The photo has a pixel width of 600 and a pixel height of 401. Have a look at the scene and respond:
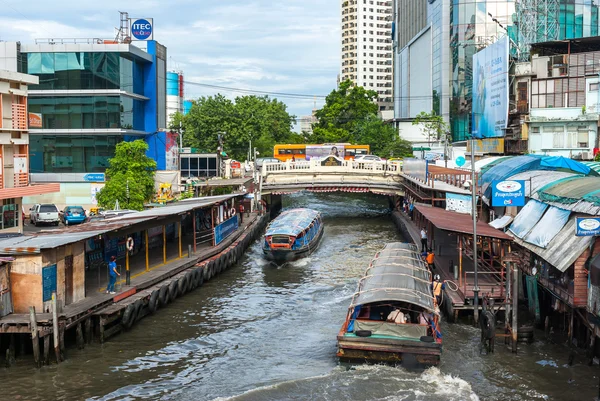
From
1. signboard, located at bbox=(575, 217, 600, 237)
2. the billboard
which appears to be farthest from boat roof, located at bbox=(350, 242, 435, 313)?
the billboard

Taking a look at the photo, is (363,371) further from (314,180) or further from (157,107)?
(157,107)

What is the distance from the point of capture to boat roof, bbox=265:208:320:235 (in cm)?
Answer: 4028

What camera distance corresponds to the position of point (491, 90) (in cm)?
6700

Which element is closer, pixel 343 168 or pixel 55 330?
pixel 55 330

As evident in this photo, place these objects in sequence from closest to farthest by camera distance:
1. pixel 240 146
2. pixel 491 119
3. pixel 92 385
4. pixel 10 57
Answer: pixel 92 385, pixel 10 57, pixel 491 119, pixel 240 146

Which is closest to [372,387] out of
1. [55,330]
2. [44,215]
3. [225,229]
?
[55,330]

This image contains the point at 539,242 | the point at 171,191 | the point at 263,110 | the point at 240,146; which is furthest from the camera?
the point at 263,110

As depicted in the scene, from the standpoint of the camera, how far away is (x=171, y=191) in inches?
2235

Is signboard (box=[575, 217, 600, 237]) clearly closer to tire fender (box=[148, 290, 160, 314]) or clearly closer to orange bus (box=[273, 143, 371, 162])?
tire fender (box=[148, 290, 160, 314])

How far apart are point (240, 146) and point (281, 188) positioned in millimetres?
31976

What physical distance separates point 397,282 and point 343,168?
3608 centimetres

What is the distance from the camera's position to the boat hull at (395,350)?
19.6 m

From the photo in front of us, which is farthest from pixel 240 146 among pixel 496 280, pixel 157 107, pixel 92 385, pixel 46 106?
pixel 92 385

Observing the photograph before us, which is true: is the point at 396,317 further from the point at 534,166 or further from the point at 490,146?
the point at 490,146
